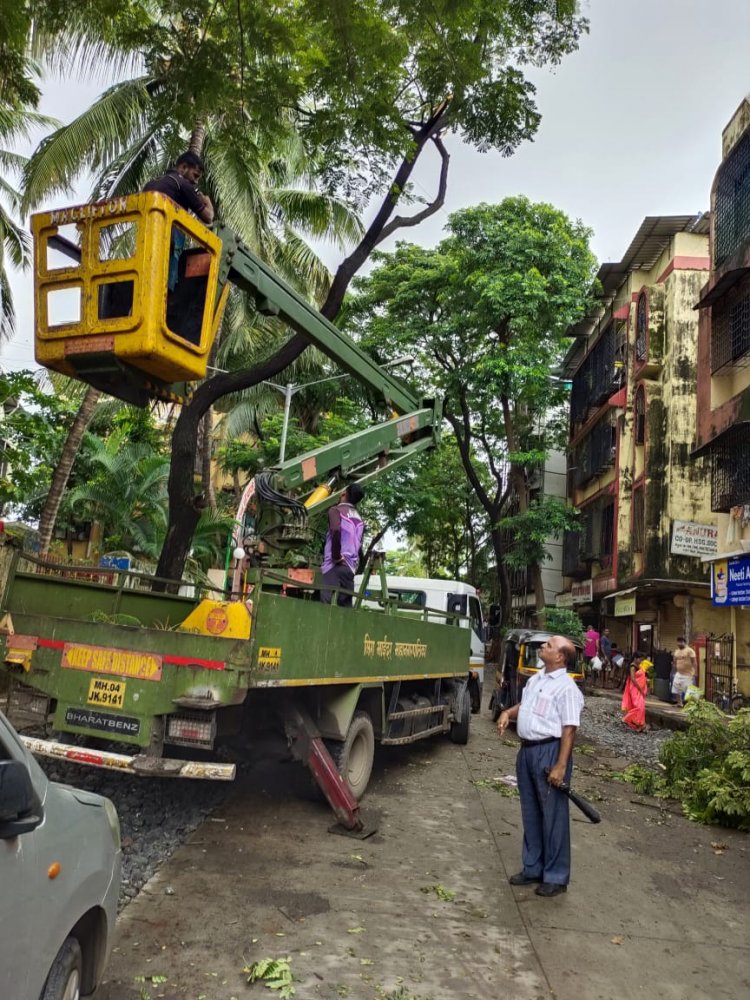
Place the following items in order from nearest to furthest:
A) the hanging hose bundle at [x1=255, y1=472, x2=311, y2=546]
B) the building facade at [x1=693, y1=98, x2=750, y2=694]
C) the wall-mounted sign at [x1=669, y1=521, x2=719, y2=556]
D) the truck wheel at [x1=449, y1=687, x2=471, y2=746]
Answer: the hanging hose bundle at [x1=255, y1=472, x2=311, y2=546], the truck wheel at [x1=449, y1=687, x2=471, y2=746], the building facade at [x1=693, y1=98, x2=750, y2=694], the wall-mounted sign at [x1=669, y1=521, x2=719, y2=556]

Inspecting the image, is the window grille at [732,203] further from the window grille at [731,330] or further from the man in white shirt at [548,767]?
the man in white shirt at [548,767]

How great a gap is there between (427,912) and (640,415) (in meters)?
22.3

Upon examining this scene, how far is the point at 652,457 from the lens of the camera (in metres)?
Result: 23.6

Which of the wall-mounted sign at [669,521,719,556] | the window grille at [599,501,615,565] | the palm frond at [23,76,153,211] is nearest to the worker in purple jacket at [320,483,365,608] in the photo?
the palm frond at [23,76,153,211]

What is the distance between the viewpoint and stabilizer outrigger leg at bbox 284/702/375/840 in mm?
6270

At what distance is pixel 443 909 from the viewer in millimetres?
4938

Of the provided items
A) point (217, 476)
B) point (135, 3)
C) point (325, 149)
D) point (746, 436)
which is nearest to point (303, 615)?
point (135, 3)

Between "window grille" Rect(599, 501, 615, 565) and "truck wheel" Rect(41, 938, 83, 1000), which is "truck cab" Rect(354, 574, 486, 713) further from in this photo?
"window grille" Rect(599, 501, 615, 565)

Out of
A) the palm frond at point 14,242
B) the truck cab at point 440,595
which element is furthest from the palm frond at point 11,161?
the truck cab at point 440,595

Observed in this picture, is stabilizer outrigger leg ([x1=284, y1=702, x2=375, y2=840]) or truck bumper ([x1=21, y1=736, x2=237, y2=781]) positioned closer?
truck bumper ([x1=21, y1=736, x2=237, y2=781])

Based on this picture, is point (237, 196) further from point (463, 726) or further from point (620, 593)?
point (620, 593)

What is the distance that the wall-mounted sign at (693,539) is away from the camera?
70.8ft

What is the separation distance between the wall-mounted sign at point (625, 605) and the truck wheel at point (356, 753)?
1936 cm

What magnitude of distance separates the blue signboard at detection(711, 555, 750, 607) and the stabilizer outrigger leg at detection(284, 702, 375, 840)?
13217 millimetres
